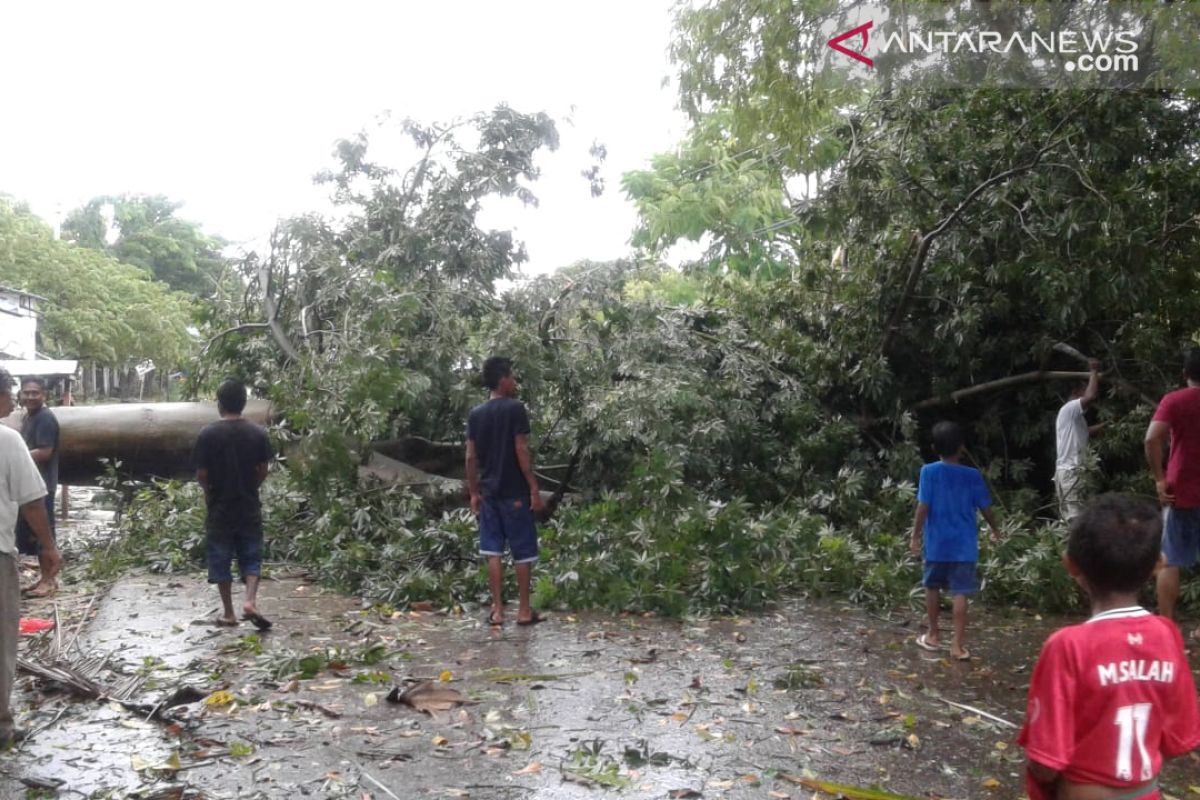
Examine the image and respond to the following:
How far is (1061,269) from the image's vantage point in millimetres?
8648

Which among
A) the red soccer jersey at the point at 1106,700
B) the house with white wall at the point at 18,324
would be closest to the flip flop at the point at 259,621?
the red soccer jersey at the point at 1106,700

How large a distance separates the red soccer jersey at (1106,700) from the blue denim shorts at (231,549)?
549 centimetres

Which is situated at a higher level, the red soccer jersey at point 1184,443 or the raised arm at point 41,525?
the red soccer jersey at point 1184,443

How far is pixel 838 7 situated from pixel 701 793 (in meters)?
8.52

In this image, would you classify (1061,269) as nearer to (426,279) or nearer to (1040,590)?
(1040,590)

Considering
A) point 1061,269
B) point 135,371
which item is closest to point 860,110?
point 1061,269

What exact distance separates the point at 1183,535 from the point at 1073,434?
259 centimetres

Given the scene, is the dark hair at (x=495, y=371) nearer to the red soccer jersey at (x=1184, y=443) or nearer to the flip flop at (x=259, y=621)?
the flip flop at (x=259, y=621)

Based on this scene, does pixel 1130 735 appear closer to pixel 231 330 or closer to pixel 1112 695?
pixel 1112 695

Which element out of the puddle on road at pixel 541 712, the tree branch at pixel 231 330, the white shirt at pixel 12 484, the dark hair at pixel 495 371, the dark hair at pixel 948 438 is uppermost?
the tree branch at pixel 231 330

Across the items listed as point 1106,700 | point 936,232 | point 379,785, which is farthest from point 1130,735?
point 936,232

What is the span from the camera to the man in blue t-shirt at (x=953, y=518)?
20.3 feet

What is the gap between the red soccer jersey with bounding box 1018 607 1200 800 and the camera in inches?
93.6

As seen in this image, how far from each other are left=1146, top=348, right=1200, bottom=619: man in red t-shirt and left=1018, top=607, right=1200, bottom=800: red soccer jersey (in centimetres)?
409
